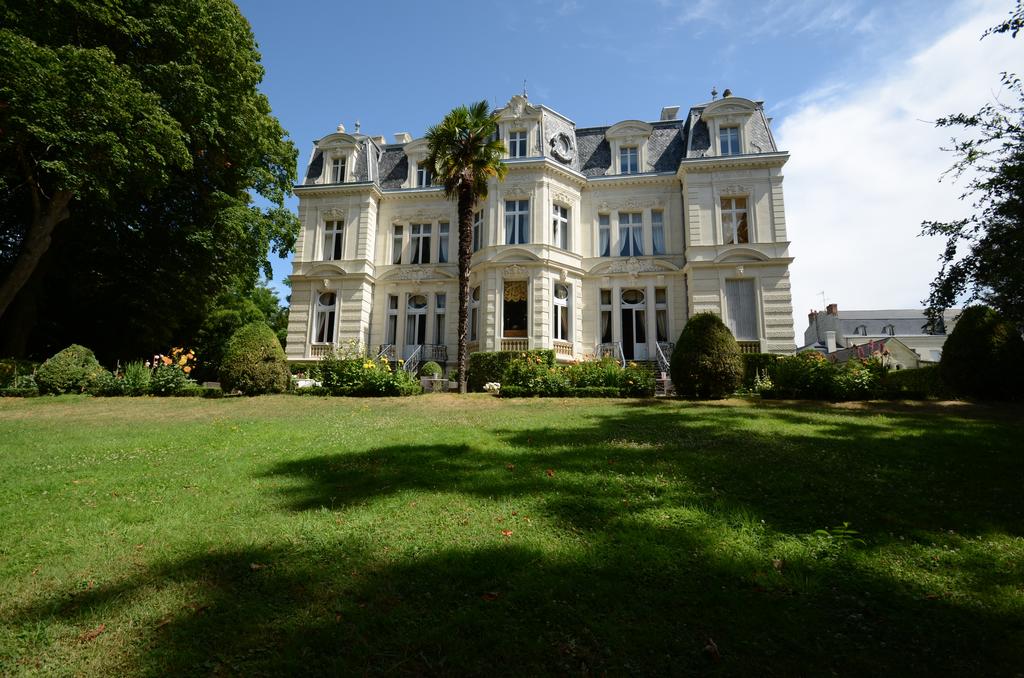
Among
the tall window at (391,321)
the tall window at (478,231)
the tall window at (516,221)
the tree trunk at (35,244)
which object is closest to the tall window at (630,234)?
the tall window at (516,221)

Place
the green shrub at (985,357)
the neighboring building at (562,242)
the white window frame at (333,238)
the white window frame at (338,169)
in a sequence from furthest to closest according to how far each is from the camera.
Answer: the white window frame at (338,169), the white window frame at (333,238), the neighboring building at (562,242), the green shrub at (985,357)

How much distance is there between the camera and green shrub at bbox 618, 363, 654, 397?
14375 millimetres

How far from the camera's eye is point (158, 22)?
16.8 meters

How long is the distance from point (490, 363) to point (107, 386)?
42.4ft

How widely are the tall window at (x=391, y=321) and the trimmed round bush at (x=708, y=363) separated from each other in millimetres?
15717

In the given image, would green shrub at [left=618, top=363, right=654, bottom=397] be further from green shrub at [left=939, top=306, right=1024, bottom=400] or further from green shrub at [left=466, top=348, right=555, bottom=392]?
green shrub at [left=939, top=306, right=1024, bottom=400]

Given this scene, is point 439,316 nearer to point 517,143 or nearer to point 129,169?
point 517,143

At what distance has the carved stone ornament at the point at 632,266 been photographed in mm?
23359

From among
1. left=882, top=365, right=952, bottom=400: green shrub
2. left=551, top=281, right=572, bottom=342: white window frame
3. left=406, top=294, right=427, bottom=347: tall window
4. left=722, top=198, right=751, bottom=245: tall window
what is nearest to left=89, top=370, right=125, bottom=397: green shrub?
left=406, top=294, right=427, bottom=347: tall window

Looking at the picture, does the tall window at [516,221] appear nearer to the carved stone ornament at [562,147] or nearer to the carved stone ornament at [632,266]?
the carved stone ornament at [562,147]

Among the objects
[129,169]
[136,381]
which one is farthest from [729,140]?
[136,381]

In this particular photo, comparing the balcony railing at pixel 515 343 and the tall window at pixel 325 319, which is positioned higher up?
the tall window at pixel 325 319

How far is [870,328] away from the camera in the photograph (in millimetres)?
55156

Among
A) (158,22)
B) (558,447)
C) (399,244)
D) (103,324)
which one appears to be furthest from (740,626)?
(103,324)
